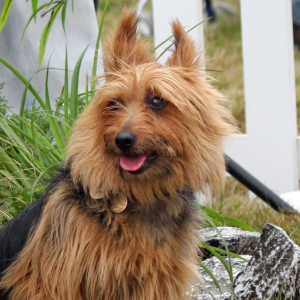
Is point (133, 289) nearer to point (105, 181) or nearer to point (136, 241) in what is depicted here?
point (136, 241)

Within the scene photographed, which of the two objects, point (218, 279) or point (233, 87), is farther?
point (233, 87)

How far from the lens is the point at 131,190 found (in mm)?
2520

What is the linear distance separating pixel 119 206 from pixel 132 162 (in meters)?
0.23

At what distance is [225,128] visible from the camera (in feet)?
8.41

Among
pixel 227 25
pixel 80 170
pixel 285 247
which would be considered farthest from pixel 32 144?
pixel 227 25

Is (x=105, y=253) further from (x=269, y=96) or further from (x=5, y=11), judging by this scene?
(x=269, y=96)

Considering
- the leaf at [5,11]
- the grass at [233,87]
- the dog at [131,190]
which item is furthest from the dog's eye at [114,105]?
the leaf at [5,11]

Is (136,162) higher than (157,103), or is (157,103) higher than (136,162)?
(157,103)

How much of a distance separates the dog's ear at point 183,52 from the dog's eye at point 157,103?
286 mm

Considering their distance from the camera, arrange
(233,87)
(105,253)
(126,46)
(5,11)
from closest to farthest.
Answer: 1. (105,253)
2. (126,46)
3. (5,11)
4. (233,87)

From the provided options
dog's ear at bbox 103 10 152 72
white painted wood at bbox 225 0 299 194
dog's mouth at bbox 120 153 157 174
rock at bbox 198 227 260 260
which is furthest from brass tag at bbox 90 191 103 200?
white painted wood at bbox 225 0 299 194

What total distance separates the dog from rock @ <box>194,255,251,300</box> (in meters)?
0.55

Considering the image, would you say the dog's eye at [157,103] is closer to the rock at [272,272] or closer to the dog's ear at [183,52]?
the dog's ear at [183,52]

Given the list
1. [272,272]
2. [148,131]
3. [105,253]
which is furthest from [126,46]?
[272,272]
